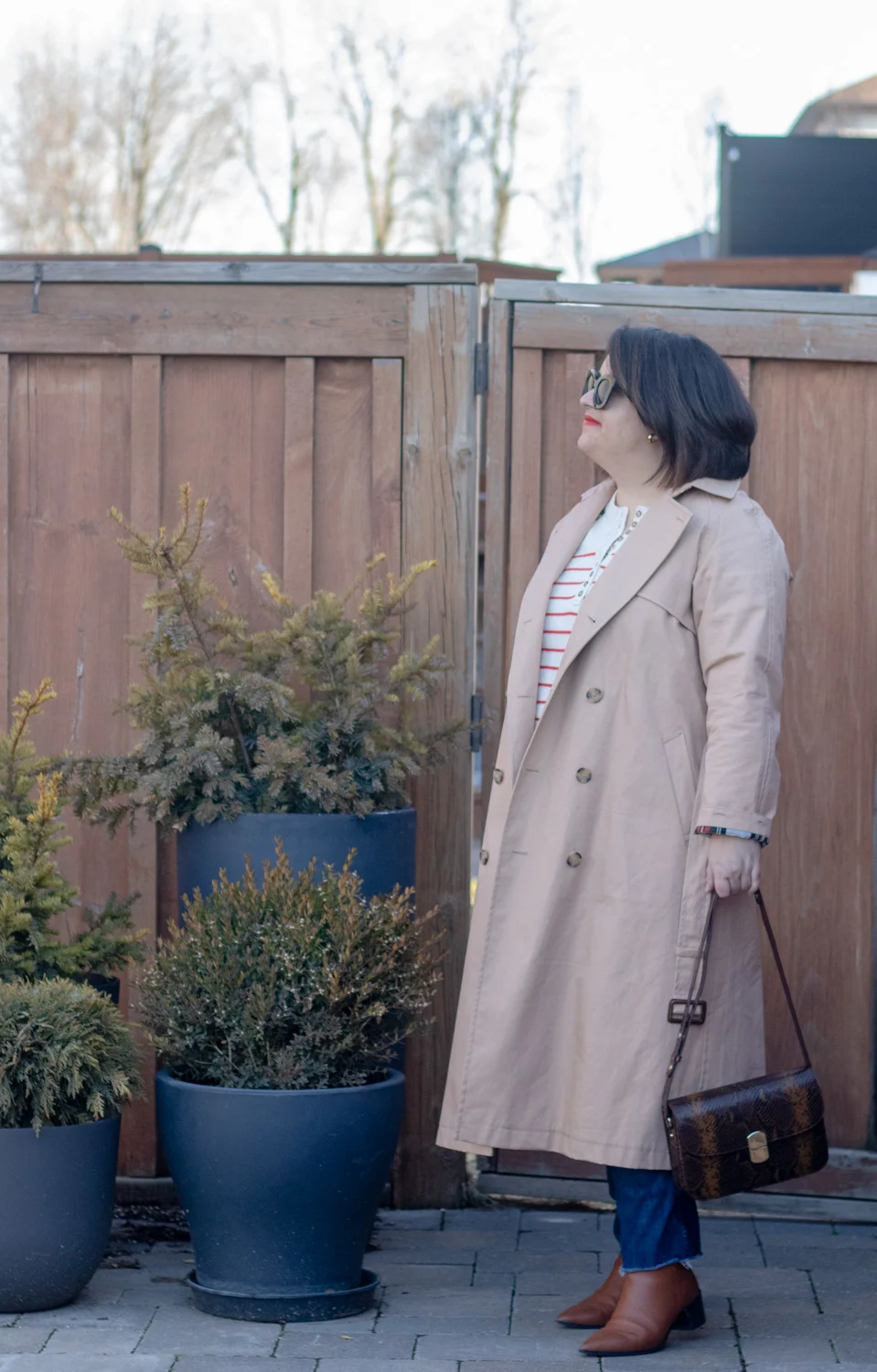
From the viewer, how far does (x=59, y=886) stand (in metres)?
3.44

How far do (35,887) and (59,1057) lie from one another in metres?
0.46

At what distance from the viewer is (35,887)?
3383 millimetres

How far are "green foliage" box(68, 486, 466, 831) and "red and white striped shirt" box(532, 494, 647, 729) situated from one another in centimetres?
48

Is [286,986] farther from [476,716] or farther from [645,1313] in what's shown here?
[476,716]

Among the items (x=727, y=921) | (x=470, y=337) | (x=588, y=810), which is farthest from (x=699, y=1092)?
(x=470, y=337)

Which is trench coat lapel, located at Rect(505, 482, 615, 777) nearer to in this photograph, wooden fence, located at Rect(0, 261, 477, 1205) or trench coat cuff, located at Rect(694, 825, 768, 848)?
trench coat cuff, located at Rect(694, 825, 768, 848)

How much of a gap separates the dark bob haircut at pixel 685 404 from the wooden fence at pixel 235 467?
861mm

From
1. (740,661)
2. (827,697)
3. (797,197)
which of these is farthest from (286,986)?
(797,197)

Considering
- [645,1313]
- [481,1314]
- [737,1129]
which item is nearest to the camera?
[737,1129]

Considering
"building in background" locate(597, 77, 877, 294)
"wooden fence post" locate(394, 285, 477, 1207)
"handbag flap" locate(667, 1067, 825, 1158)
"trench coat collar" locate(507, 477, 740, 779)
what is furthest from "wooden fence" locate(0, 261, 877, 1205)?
"building in background" locate(597, 77, 877, 294)

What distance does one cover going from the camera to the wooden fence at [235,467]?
3982mm

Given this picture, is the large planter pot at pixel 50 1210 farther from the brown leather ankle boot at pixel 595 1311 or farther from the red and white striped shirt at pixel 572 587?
the red and white striped shirt at pixel 572 587

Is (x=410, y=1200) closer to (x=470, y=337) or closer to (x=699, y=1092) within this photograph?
(x=699, y=1092)

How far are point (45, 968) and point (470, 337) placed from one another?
6.14ft
